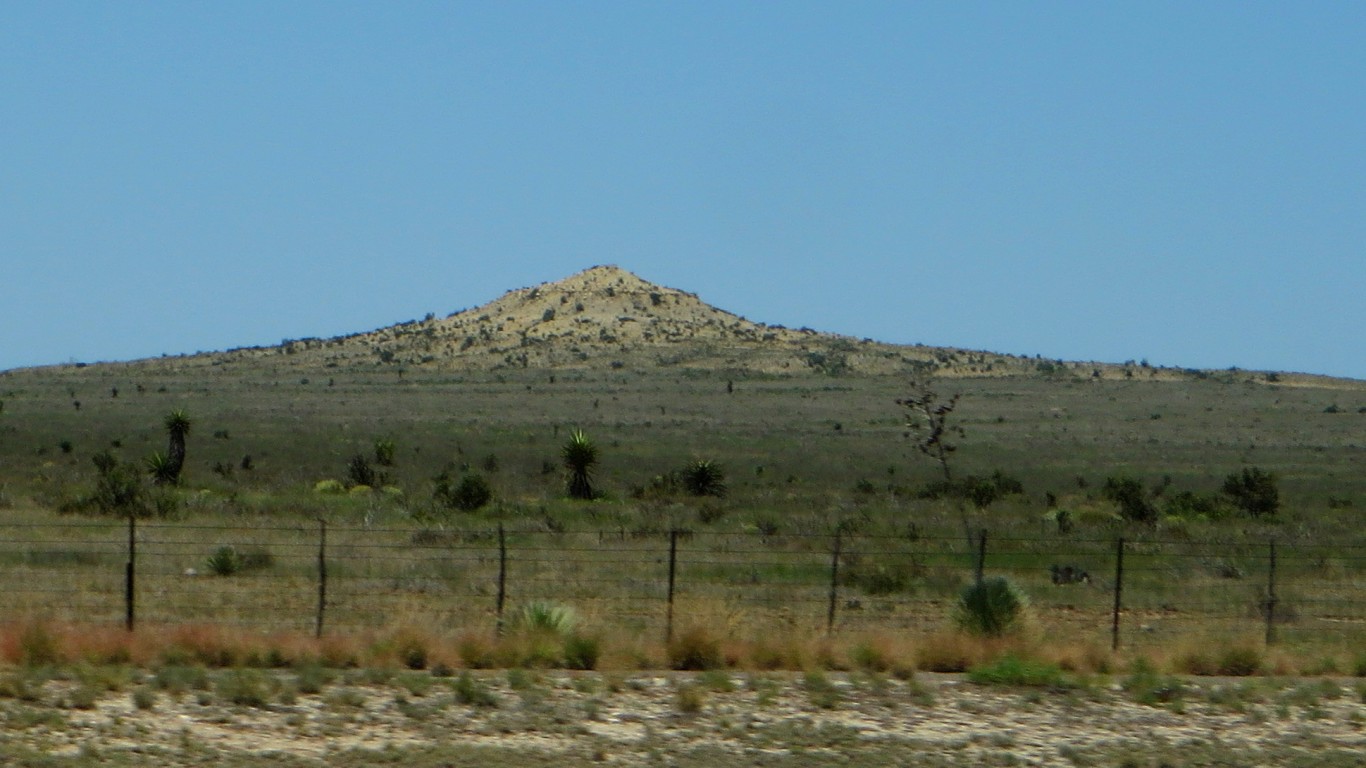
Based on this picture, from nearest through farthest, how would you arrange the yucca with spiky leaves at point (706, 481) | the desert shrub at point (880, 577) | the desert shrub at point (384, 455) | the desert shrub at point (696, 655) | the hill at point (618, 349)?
the desert shrub at point (696, 655) < the desert shrub at point (880, 577) < the yucca with spiky leaves at point (706, 481) < the desert shrub at point (384, 455) < the hill at point (618, 349)

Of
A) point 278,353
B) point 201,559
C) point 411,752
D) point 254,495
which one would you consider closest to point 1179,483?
point 254,495

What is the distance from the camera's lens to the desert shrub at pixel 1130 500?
4650 centimetres

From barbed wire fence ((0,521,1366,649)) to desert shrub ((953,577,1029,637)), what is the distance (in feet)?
2.84

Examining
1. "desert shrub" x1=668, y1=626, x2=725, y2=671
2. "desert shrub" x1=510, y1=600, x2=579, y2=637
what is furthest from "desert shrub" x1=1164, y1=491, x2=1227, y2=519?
"desert shrub" x1=668, y1=626, x2=725, y2=671

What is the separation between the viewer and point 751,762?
13.7m

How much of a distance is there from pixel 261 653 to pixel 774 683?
5702mm

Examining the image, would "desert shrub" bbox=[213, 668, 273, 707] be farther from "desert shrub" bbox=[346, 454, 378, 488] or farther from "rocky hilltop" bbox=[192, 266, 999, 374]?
"rocky hilltop" bbox=[192, 266, 999, 374]

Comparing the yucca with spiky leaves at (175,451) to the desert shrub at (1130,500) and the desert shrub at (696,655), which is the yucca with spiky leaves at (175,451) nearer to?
the desert shrub at (1130,500)

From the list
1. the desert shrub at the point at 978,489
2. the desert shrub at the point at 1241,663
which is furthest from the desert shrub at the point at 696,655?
the desert shrub at the point at 978,489

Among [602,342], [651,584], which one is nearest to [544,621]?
[651,584]

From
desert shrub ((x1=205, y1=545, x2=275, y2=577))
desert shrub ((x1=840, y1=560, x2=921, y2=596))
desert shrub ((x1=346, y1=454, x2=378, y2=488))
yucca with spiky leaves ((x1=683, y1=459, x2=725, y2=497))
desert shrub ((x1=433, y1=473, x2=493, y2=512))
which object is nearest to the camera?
desert shrub ((x1=205, y1=545, x2=275, y2=577))

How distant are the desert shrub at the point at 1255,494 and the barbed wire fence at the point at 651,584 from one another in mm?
13865

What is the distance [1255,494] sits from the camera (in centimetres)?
5197

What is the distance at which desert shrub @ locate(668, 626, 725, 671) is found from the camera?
60.0 ft
